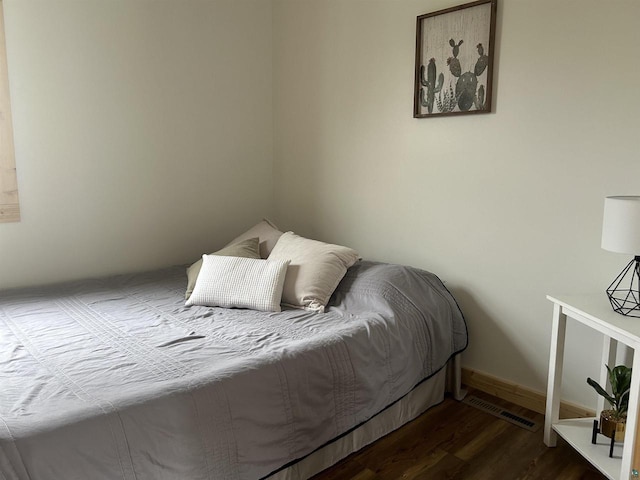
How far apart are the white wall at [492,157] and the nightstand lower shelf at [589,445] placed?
0.23m

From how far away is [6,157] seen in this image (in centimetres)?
259

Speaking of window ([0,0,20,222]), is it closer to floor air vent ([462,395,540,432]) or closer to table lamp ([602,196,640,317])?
floor air vent ([462,395,540,432])

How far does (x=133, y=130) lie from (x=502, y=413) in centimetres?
255

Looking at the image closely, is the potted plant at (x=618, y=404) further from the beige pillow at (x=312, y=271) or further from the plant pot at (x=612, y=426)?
the beige pillow at (x=312, y=271)

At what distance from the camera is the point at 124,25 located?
9.50ft

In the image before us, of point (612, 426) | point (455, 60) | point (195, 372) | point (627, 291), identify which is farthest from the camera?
point (455, 60)

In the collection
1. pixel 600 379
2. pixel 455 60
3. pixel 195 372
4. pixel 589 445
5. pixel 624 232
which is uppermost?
pixel 455 60

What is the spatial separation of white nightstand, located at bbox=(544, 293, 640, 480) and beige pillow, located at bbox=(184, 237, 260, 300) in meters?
1.53

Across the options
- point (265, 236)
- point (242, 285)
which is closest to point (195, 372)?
point (242, 285)

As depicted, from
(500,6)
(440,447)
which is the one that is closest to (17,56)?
(500,6)

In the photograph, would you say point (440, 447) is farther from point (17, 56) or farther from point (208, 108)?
point (17, 56)

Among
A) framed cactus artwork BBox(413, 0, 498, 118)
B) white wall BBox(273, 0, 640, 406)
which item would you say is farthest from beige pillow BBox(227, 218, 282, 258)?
framed cactus artwork BBox(413, 0, 498, 118)

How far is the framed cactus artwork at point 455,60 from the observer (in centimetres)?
243

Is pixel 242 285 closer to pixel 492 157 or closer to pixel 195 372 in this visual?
pixel 195 372
